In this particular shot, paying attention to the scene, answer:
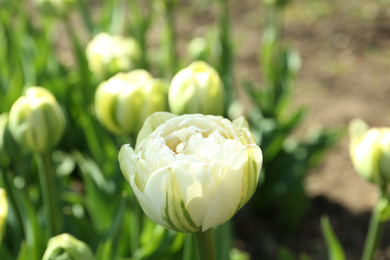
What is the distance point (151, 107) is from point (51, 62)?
898mm

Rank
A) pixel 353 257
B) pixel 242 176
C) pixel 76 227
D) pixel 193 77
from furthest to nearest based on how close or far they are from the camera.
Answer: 1. pixel 353 257
2. pixel 76 227
3. pixel 193 77
4. pixel 242 176

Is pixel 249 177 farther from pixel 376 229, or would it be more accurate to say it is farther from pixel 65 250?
pixel 376 229

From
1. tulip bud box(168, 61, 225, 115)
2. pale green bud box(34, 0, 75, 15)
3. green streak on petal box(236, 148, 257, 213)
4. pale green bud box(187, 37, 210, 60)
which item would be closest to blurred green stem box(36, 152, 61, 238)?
tulip bud box(168, 61, 225, 115)

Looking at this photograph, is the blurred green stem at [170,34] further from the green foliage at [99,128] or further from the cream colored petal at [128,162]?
the cream colored petal at [128,162]

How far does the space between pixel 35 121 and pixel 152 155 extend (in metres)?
0.44

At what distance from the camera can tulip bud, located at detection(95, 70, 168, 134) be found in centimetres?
101

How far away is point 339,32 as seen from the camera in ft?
9.59

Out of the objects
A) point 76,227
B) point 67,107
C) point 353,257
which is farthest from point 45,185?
point 353,257

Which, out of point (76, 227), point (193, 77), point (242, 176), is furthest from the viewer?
point (76, 227)

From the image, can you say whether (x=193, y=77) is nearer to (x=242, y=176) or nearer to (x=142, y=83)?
(x=142, y=83)

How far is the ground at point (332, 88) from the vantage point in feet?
5.74

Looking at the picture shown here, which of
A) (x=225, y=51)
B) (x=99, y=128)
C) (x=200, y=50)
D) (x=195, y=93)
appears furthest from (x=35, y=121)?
(x=225, y=51)

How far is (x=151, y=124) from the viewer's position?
0.65m

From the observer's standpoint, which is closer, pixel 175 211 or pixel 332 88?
pixel 175 211
